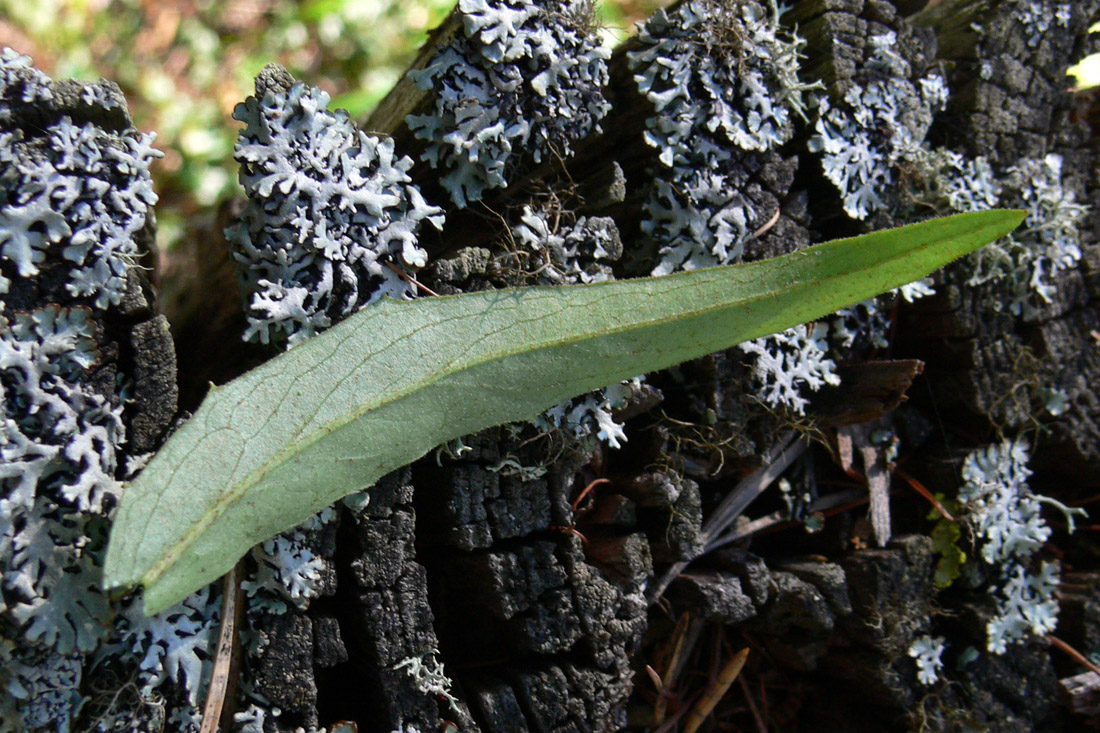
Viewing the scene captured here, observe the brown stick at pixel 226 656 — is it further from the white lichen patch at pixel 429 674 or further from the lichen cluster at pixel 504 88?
the lichen cluster at pixel 504 88

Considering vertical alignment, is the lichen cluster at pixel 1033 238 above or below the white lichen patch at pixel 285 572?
above

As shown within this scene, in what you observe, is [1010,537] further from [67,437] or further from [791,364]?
[67,437]

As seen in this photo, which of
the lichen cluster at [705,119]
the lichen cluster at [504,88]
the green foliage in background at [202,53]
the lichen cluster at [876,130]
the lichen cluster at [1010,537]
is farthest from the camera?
the green foliage in background at [202,53]

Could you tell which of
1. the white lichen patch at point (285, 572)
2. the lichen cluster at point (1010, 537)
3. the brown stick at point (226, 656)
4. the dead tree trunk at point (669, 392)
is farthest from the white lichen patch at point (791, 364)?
the brown stick at point (226, 656)

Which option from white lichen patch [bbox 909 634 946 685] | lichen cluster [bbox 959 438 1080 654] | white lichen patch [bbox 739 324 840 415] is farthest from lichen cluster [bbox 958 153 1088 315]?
white lichen patch [bbox 909 634 946 685]

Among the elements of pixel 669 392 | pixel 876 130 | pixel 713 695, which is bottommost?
pixel 713 695

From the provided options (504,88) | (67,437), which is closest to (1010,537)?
(504,88)

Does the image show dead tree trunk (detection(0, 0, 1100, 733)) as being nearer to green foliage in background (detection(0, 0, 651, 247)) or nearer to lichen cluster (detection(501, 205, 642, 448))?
lichen cluster (detection(501, 205, 642, 448))
